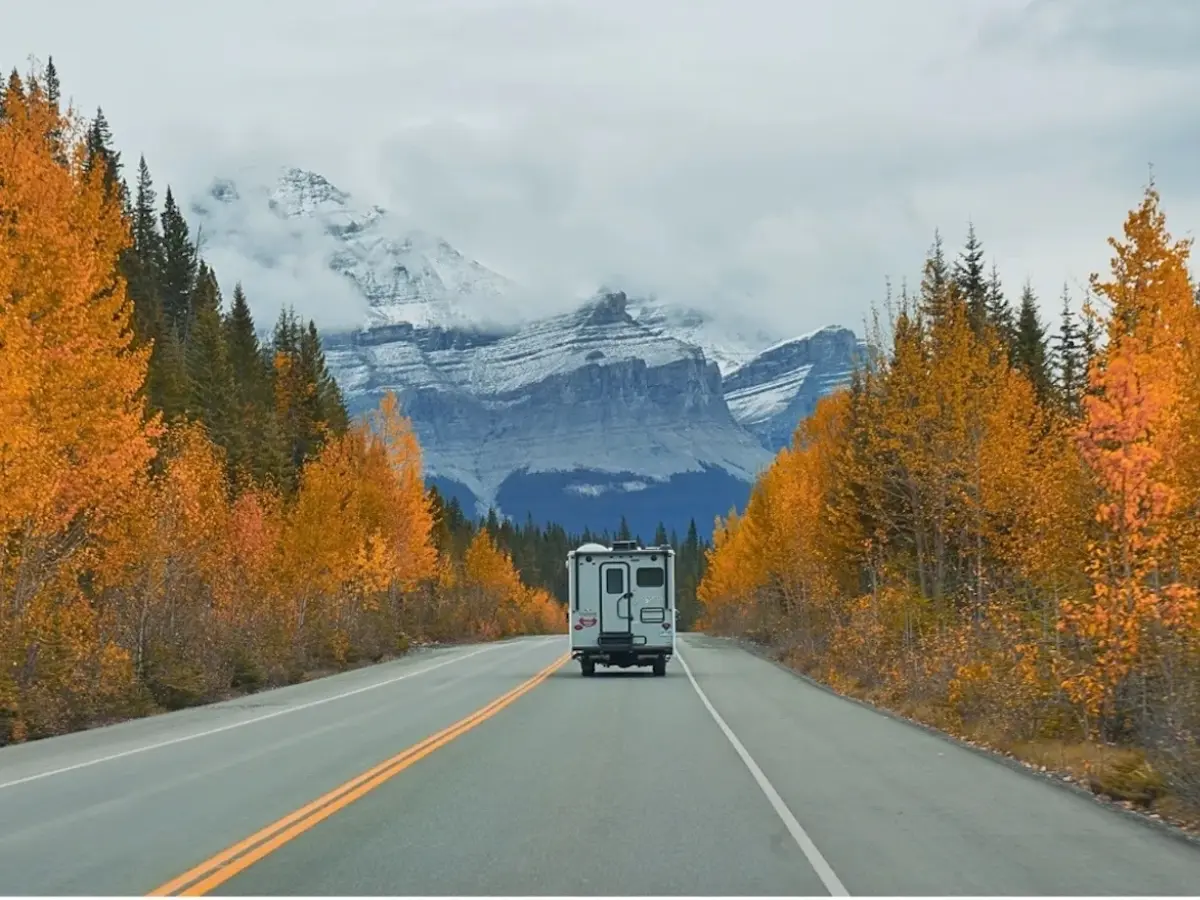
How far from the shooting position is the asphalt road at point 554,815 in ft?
25.0

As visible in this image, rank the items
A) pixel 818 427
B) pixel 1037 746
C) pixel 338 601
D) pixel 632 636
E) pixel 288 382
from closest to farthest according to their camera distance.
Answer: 1. pixel 1037 746
2. pixel 632 636
3. pixel 818 427
4. pixel 338 601
5. pixel 288 382

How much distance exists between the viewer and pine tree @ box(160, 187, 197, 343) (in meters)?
74.9

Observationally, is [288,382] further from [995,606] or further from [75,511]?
[995,606]

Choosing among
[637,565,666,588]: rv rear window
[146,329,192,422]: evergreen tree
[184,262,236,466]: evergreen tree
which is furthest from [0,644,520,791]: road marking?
[184,262,236,466]: evergreen tree

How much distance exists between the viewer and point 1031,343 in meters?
49.6

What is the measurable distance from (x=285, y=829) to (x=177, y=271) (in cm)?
7355

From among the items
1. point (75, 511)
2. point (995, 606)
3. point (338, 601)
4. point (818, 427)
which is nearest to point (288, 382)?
point (338, 601)

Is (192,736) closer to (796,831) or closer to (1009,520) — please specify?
(796,831)

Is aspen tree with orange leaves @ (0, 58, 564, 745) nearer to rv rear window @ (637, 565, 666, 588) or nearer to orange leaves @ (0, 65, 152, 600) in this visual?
orange leaves @ (0, 65, 152, 600)

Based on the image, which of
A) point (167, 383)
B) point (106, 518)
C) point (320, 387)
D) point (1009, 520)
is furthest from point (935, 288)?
point (320, 387)

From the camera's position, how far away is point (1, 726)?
17.6m

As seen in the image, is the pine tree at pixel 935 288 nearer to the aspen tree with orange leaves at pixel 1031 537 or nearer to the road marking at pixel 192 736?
the aspen tree with orange leaves at pixel 1031 537

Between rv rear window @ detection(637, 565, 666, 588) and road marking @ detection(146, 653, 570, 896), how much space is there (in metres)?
15.5

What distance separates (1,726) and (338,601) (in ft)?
97.7
